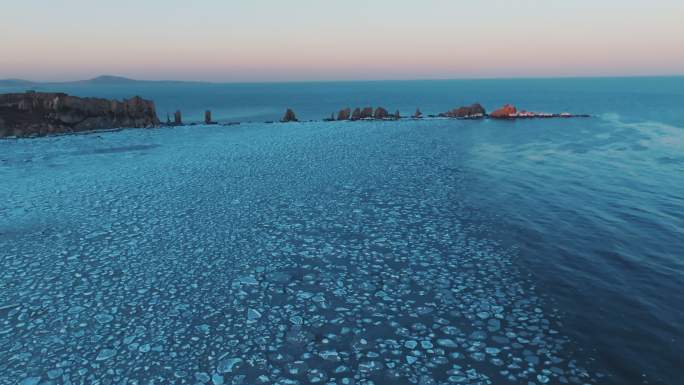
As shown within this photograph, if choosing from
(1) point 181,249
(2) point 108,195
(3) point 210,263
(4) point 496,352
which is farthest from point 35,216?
(4) point 496,352

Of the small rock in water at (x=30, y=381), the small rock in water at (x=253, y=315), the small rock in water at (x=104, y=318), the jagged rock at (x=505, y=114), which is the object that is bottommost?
the small rock in water at (x=30, y=381)

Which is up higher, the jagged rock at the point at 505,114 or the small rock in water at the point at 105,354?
the jagged rock at the point at 505,114

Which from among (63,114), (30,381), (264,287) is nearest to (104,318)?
(30,381)

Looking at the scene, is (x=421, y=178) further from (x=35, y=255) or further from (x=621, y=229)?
(x=35, y=255)

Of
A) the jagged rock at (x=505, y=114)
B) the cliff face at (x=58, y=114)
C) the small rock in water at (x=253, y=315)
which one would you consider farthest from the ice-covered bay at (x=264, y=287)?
the jagged rock at (x=505, y=114)

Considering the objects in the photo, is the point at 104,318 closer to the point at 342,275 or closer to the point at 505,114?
the point at 342,275

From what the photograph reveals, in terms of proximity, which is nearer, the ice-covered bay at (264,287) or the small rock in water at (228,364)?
the small rock in water at (228,364)

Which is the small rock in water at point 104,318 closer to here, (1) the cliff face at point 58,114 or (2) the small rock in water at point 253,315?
(2) the small rock in water at point 253,315
